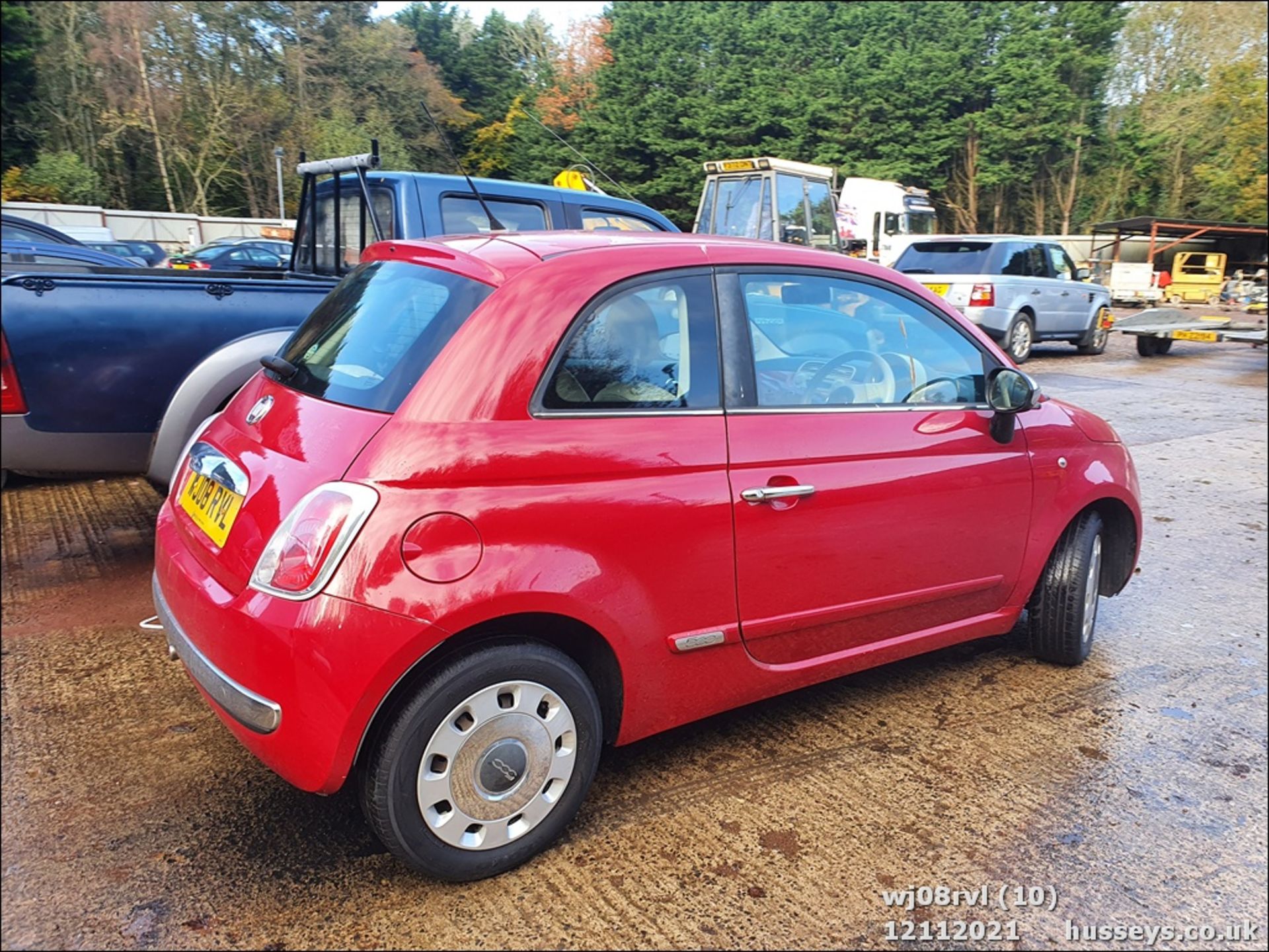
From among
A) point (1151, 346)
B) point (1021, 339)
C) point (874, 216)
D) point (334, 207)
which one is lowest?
point (1151, 346)

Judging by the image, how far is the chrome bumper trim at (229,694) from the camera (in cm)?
221

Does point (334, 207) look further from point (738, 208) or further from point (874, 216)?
point (874, 216)

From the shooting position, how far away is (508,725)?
239 cm

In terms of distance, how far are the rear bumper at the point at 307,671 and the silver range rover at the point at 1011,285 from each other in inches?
474

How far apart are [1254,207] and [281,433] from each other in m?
41.3

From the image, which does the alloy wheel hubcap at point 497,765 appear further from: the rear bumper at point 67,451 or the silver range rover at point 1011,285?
the silver range rover at point 1011,285

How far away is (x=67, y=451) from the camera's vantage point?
13.3 feet

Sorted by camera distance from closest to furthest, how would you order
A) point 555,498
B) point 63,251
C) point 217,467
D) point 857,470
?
point 555,498
point 217,467
point 857,470
point 63,251

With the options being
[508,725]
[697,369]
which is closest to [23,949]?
[508,725]

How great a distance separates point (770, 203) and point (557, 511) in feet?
46.1

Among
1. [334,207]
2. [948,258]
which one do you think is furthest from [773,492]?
[948,258]

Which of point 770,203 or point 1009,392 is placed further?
point 770,203

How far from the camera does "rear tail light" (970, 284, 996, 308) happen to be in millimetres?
13109

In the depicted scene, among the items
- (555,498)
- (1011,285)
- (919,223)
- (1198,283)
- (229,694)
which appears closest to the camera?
(229,694)
